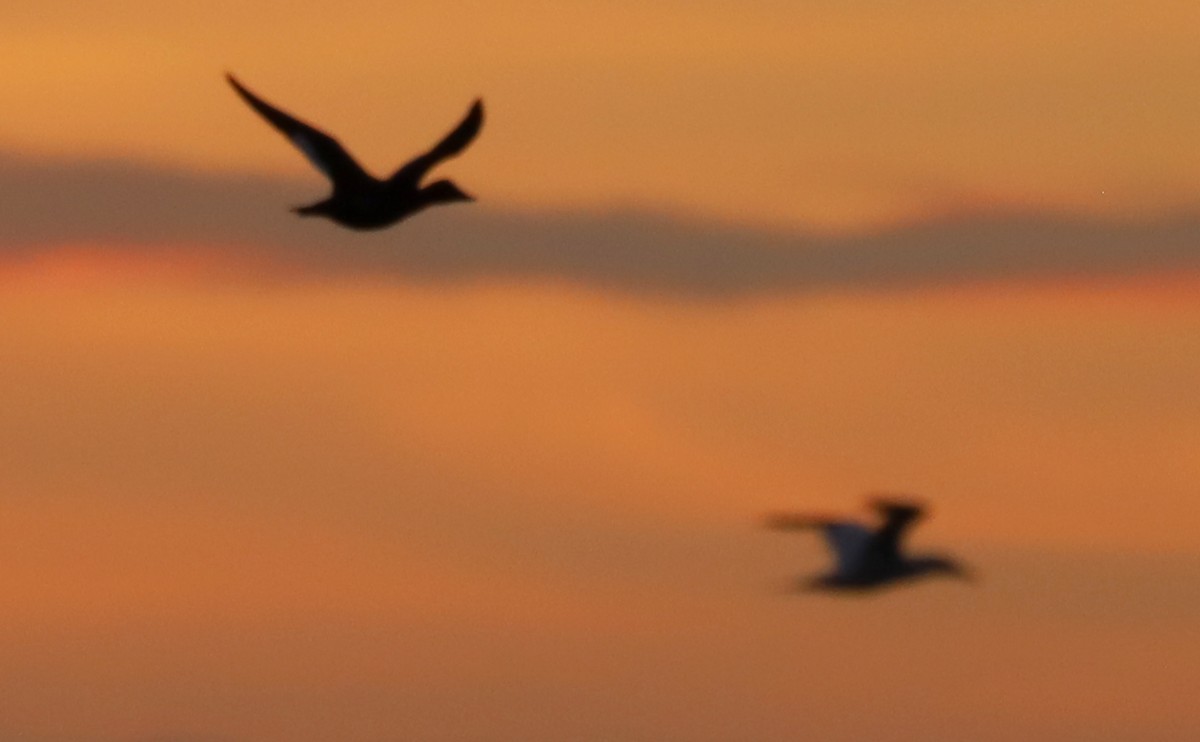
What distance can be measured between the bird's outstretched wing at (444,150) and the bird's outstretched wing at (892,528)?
298 inches

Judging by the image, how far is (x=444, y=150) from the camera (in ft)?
265

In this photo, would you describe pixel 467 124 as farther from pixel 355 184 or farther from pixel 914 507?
pixel 914 507

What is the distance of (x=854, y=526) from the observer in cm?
8581

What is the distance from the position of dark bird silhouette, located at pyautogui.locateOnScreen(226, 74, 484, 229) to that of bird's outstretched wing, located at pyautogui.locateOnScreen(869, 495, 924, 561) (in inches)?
283

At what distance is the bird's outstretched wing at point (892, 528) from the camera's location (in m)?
78.9

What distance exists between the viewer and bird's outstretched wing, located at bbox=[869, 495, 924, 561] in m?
78.9

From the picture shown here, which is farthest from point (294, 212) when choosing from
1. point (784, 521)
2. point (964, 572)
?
point (964, 572)

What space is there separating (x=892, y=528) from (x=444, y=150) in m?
8.98

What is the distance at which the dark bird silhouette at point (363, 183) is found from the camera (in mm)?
79500

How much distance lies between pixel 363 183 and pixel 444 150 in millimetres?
1426

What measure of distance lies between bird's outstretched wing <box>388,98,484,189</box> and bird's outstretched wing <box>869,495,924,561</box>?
7.57 m

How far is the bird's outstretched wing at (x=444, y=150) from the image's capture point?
263 ft

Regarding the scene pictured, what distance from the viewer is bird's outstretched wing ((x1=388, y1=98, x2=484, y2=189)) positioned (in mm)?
80250

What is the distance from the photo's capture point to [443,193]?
3162 inches
